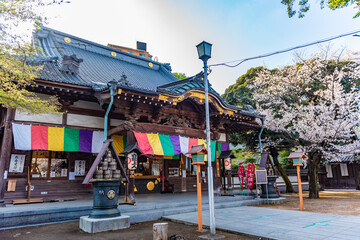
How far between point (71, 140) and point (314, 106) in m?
13.4

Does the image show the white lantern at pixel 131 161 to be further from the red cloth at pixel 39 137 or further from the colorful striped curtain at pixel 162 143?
the red cloth at pixel 39 137

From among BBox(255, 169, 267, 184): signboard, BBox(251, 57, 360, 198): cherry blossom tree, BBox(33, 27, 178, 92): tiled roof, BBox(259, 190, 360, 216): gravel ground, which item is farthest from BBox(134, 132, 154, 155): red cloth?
BBox(251, 57, 360, 198): cherry blossom tree

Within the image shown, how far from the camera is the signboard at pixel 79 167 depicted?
31.3 feet

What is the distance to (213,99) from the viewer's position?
→ 35.4 feet

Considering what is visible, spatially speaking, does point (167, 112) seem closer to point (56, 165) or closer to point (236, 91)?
point (56, 165)

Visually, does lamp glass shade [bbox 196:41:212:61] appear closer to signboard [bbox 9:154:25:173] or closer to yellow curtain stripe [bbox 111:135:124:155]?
yellow curtain stripe [bbox 111:135:124:155]

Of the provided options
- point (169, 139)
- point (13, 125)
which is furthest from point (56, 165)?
point (169, 139)

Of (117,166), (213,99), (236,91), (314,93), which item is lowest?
(117,166)

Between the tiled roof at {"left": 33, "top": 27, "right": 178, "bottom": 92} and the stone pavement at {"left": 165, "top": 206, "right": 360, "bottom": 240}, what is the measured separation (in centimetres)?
614

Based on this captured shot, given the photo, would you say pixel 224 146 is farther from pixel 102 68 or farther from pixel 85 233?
pixel 85 233

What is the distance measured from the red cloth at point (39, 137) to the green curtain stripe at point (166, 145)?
4.41 m

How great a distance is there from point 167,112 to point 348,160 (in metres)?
18.7

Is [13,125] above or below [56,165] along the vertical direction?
above

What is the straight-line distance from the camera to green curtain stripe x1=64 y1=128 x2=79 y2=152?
8.72 metres
